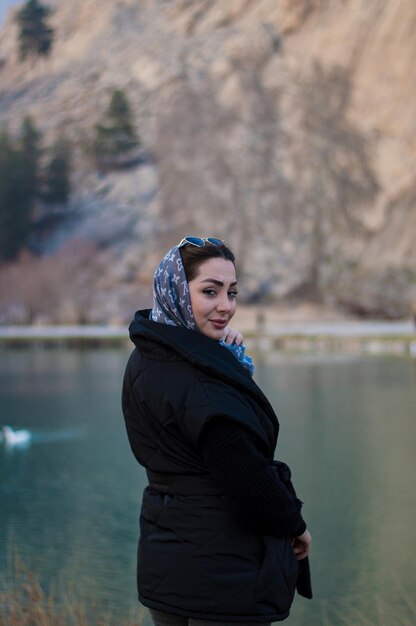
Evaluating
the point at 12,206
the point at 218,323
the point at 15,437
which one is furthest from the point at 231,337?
the point at 12,206

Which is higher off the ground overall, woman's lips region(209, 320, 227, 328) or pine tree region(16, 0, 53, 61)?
pine tree region(16, 0, 53, 61)

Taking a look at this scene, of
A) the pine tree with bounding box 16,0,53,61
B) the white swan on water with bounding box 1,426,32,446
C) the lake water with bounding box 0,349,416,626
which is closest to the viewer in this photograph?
the lake water with bounding box 0,349,416,626

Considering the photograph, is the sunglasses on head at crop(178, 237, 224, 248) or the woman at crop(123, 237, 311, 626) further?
the sunglasses on head at crop(178, 237, 224, 248)

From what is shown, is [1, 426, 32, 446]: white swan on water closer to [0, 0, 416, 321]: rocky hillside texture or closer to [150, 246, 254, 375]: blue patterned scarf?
[150, 246, 254, 375]: blue patterned scarf

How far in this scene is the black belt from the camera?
2.46 metres

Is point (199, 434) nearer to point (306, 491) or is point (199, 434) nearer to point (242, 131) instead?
point (306, 491)

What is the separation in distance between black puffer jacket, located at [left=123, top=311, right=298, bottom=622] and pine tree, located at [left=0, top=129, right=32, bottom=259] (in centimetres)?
4669

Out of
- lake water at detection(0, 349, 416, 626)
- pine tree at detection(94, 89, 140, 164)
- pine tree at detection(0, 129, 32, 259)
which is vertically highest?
pine tree at detection(94, 89, 140, 164)

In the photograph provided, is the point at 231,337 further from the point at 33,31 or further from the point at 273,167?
the point at 33,31

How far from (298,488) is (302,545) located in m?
7.40

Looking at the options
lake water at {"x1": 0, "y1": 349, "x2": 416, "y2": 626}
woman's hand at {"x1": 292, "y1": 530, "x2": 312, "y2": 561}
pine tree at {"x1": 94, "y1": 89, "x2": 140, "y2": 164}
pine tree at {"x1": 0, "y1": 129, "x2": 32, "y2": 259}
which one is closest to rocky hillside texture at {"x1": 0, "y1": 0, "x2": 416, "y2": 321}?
pine tree at {"x1": 94, "y1": 89, "x2": 140, "y2": 164}

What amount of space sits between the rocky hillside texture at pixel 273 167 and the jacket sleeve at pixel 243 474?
40283mm

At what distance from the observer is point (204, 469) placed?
Answer: 246 cm

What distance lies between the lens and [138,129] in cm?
5253
